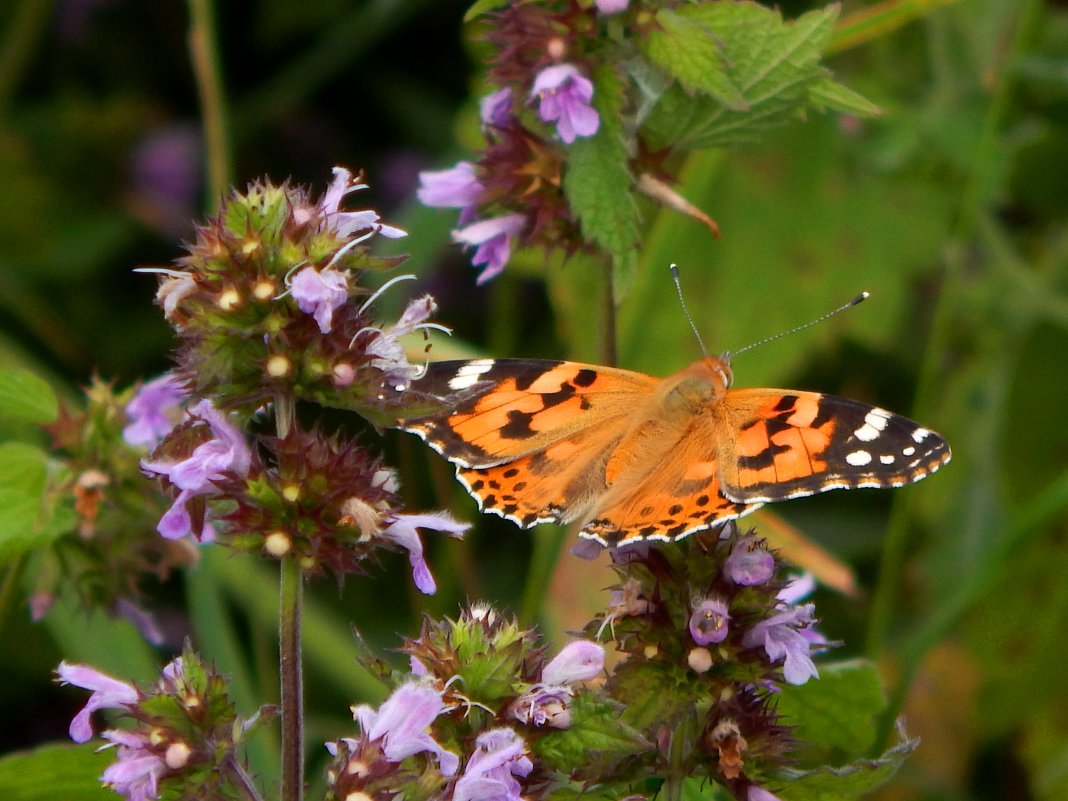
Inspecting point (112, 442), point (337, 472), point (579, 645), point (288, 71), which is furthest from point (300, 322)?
point (288, 71)

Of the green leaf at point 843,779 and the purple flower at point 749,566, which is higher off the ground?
the purple flower at point 749,566

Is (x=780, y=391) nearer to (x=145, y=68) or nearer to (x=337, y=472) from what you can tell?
(x=337, y=472)

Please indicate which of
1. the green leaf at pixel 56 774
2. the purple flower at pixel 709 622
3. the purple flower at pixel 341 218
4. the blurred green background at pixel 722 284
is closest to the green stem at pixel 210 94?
the blurred green background at pixel 722 284

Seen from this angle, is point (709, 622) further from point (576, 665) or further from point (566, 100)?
point (566, 100)

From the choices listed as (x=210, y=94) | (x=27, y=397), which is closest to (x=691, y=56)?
(x=27, y=397)

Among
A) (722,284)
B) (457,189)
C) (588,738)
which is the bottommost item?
(722,284)

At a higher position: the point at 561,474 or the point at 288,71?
the point at 288,71

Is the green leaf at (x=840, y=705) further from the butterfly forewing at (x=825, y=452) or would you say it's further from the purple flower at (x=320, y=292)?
the purple flower at (x=320, y=292)
